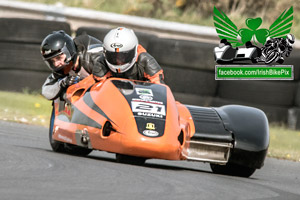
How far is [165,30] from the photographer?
15820 mm

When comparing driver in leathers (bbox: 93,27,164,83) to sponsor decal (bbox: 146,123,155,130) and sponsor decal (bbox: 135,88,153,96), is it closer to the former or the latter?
sponsor decal (bbox: 135,88,153,96)

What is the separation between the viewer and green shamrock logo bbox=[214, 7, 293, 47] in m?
13.8

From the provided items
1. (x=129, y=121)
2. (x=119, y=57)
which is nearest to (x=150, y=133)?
(x=129, y=121)

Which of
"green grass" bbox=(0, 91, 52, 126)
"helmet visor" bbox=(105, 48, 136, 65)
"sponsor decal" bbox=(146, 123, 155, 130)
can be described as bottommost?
"green grass" bbox=(0, 91, 52, 126)

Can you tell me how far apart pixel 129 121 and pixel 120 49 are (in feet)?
4.07

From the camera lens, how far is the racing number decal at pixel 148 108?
603 centimetres

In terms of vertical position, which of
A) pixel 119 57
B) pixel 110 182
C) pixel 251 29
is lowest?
pixel 251 29

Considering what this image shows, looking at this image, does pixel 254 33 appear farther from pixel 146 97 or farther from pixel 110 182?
pixel 110 182

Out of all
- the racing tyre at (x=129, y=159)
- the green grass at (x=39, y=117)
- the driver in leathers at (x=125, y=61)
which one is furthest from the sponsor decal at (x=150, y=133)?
the green grass at (x=39, y=117)

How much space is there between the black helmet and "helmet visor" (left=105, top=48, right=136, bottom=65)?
721mm

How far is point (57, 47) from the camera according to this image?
7469 millimetres

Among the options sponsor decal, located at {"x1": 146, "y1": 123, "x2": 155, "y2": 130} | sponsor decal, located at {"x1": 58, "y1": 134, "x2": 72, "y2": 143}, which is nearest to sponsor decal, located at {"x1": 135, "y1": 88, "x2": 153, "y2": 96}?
sponsor decal, located at {"x1": 146, "y1": 123, "x2": 155, "y2": 130}

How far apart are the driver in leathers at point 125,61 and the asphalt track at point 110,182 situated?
1.09m

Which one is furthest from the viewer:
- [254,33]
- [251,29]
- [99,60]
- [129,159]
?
[251,29]
